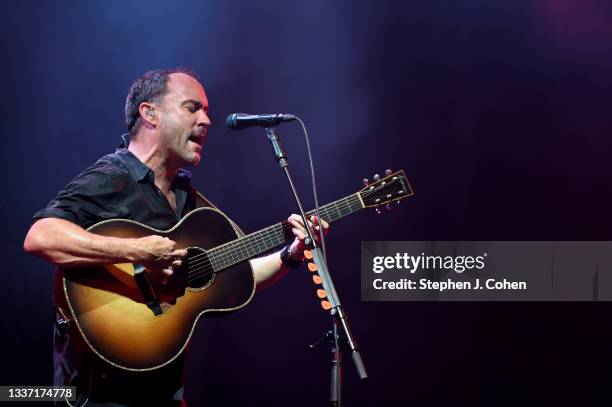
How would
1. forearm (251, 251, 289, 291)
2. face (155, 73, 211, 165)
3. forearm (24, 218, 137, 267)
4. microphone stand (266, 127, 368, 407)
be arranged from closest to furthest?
microphone stand (266, 127, 368, 407), forearm (24, 218, 137, 267), face (155, 73, 211, 165), forearm (251, 251, 289, 291)

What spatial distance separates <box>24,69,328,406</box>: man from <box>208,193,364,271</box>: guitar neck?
3.8 inches

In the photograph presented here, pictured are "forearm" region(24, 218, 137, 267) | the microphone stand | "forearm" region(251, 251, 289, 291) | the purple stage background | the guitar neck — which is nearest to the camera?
the microphone stand

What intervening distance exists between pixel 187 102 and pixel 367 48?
5.84ft

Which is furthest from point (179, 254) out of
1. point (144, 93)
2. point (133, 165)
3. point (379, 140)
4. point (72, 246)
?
point (379, 140)

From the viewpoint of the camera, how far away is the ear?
128 inches

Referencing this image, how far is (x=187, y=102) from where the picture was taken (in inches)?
128

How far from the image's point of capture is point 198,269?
298cm

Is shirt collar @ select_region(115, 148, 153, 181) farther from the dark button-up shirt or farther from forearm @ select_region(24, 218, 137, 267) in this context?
forearm @ select_region(24, 218, 137, 267)

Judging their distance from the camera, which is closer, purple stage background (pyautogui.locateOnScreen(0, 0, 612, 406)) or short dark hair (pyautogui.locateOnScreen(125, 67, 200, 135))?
short dark hair (pyautogui.locateOnScreen(125, 67, 200, 135))

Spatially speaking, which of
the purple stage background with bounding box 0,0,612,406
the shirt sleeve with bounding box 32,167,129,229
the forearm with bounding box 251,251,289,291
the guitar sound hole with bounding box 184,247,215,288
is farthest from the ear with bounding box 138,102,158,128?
the purple stage background with bounding box 0,0,612,406

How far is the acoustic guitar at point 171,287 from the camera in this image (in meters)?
2.67

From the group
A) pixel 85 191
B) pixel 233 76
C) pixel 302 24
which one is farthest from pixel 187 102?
pixel 302 24

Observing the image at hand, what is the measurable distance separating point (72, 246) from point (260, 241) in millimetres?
877

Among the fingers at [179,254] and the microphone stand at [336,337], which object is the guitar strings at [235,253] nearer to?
the fingers at [179,254]
